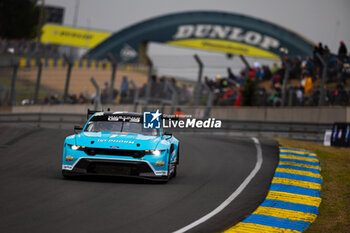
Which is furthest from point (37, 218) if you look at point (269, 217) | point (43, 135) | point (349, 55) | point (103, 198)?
point (349, 55)

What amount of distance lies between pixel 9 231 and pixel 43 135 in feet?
41.2

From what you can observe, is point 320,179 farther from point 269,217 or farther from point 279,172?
point 269,217

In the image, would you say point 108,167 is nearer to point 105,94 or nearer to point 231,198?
point 231,198

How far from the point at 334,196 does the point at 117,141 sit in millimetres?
3584

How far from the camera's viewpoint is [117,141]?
444 inches

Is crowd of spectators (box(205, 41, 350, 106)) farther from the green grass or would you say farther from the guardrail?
the green grass

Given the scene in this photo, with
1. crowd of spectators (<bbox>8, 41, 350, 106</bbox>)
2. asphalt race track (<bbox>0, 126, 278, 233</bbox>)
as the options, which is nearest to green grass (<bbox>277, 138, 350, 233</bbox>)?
asphalt race track (<bbox>0, 126, 278, 233</bbox>)

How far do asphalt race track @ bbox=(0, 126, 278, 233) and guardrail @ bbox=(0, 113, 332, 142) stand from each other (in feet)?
29.0

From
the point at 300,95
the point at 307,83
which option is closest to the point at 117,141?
the point at 307,83

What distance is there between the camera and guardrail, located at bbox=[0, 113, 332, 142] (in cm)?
2502

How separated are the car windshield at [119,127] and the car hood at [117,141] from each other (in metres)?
0.45

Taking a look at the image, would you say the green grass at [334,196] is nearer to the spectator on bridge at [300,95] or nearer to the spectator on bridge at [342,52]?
the spectator on bridge at [342,52]

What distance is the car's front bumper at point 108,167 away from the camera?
438 inches

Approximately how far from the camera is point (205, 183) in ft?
39.1
